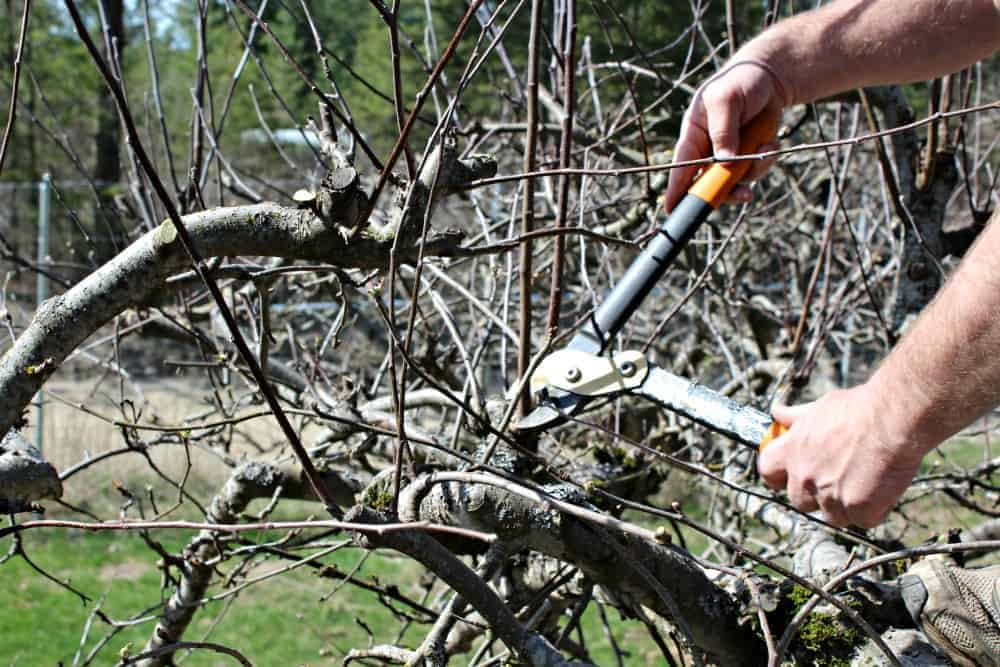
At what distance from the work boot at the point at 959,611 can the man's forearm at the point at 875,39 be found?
3.55ft

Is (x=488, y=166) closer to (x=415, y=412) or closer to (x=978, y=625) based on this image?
(x=978, y=625)

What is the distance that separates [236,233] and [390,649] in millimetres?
993

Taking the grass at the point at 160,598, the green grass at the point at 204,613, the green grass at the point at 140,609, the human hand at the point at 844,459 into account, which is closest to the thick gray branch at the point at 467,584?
the human hand at the point at 844,459

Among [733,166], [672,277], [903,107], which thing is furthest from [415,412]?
[672,277]

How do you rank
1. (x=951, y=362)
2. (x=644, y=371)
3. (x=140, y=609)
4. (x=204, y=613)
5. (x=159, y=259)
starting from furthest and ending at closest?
(x=140, y=609) → (x=204, y=613) → (x=644, y=371) → (x=159, y=259) → (x=951, y=362)

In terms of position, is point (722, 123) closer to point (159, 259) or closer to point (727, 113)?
point (727, 113)

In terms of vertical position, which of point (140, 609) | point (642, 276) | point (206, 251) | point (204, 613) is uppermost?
point (140, 609)

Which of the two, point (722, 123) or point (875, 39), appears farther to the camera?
point (875, 39)

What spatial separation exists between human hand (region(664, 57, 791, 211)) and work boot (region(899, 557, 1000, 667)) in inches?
33.7

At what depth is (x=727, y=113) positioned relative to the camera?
2053mm

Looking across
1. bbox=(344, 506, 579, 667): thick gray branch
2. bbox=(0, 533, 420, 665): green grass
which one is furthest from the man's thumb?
bbox=(0, 533, 420, 665): green grass

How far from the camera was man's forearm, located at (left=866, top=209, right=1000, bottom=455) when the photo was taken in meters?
1.44

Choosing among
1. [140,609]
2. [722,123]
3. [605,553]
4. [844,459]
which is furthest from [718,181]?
[140,609]

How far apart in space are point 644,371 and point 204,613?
19.6 ft
